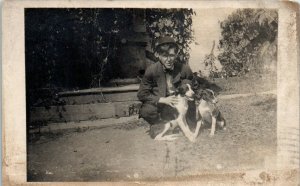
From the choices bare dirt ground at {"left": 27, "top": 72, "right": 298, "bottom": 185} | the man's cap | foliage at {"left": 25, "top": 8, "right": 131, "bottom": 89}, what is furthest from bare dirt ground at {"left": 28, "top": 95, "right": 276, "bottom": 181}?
the man's cap

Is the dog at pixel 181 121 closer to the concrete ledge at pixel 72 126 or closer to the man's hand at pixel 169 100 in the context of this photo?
the man's hand at pixel 169 100

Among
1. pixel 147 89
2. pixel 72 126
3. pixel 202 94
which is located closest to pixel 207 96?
pixel 202 94

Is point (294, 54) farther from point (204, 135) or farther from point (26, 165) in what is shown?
point (26, 165)

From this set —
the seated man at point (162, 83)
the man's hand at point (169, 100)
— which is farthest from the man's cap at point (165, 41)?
the man's hand at point (169, 100)

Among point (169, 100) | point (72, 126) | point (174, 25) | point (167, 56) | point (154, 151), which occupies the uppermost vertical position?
point (174, 25)

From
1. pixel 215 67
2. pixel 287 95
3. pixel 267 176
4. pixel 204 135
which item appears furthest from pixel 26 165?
pixel 287 95

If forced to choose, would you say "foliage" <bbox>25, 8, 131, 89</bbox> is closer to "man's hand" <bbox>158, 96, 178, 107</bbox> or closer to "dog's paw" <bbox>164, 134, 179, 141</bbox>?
"man's hand" <bbox>158, 96, 178, 107</bbox>

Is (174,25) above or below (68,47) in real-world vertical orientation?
above

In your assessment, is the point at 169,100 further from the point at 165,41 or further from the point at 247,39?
the point at 247,39
